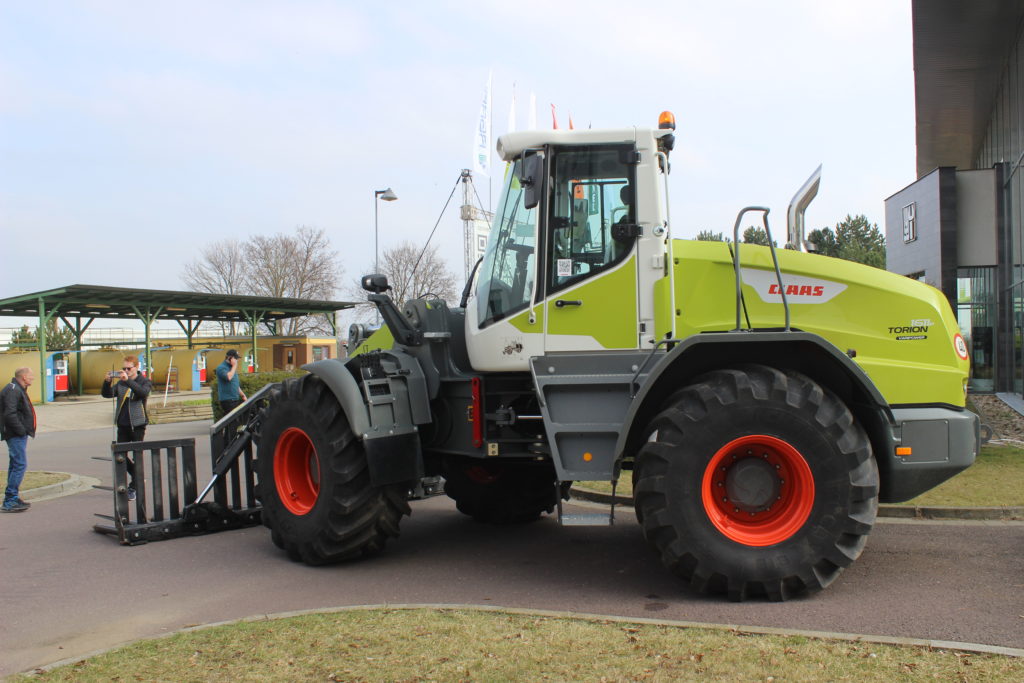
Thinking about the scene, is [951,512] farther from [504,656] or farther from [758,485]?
[504,656]

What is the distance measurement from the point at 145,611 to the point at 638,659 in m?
3.50

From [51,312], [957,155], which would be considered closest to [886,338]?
[957,155]

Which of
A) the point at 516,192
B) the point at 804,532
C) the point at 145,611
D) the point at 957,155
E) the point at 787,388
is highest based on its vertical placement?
the point at 957,155

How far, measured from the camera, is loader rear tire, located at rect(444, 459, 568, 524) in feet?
26.3

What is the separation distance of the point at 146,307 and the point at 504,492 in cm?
3194

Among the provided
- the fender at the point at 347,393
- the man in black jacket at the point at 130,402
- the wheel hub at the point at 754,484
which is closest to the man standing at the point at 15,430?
the man in black jacket at the point at 130,402

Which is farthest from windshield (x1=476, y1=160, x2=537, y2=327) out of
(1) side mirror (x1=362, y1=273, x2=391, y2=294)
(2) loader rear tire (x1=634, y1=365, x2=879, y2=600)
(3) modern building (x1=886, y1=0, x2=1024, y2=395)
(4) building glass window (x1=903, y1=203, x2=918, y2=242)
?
(4) building glass window (x1=903, y1=203, x2=918, y2=242)

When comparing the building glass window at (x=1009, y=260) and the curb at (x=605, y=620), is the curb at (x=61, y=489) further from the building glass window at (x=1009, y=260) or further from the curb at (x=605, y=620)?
the building glass window at (x=1009, y=260)

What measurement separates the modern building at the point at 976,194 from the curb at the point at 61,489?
18.3 meters

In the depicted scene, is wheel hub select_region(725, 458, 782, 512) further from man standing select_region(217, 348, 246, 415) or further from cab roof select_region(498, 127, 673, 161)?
man standing select_region(217, 348, 246, 415)

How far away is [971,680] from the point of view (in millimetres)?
3859

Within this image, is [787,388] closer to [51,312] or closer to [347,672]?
[347,672]

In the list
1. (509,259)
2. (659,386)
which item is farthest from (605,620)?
(509,259)

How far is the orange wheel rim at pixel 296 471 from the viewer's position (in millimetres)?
7133
